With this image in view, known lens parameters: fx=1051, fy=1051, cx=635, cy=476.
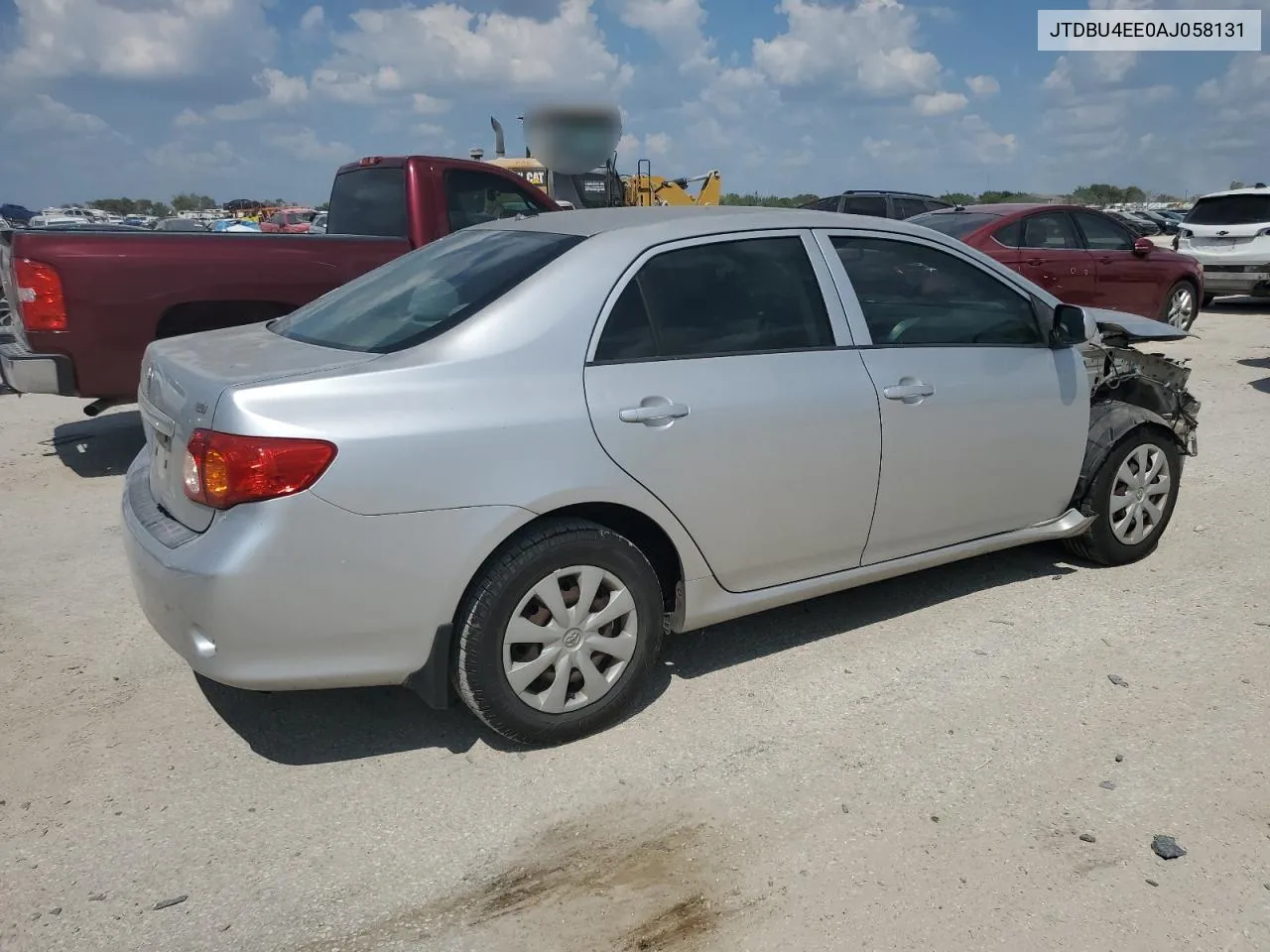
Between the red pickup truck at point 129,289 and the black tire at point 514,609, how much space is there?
4.00 meters

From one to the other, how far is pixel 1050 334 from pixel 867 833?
249cm

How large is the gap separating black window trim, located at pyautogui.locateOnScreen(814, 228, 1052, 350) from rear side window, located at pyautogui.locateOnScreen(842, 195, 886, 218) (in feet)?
38.0

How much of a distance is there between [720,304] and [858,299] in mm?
625

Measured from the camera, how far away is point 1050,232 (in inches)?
428

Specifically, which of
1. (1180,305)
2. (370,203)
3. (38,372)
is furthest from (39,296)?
(1180,305)

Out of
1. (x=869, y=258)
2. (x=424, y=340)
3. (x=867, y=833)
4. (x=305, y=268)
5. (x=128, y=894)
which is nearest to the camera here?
(x=128, y=894)

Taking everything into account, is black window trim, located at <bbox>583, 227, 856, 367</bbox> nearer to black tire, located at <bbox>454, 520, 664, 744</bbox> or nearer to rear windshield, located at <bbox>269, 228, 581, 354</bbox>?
rear windshield, located at <bbox>269, 228, 581, 354</bbox>

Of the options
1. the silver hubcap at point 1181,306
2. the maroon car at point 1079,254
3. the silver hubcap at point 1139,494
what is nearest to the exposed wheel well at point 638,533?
the silver hubcap at point 1139,494

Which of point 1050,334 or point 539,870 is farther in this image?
point 1050,334

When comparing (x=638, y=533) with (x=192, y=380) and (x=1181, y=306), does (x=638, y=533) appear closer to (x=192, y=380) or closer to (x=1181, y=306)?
(x=192, y=380)

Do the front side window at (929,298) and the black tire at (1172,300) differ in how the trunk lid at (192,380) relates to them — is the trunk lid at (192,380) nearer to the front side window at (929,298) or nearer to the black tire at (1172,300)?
the front side window at (929,298)

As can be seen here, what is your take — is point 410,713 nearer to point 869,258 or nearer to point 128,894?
point 128,894

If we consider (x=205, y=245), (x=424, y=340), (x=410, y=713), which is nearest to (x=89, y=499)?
(x=205, y=245)

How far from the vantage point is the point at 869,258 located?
4.05 meters
